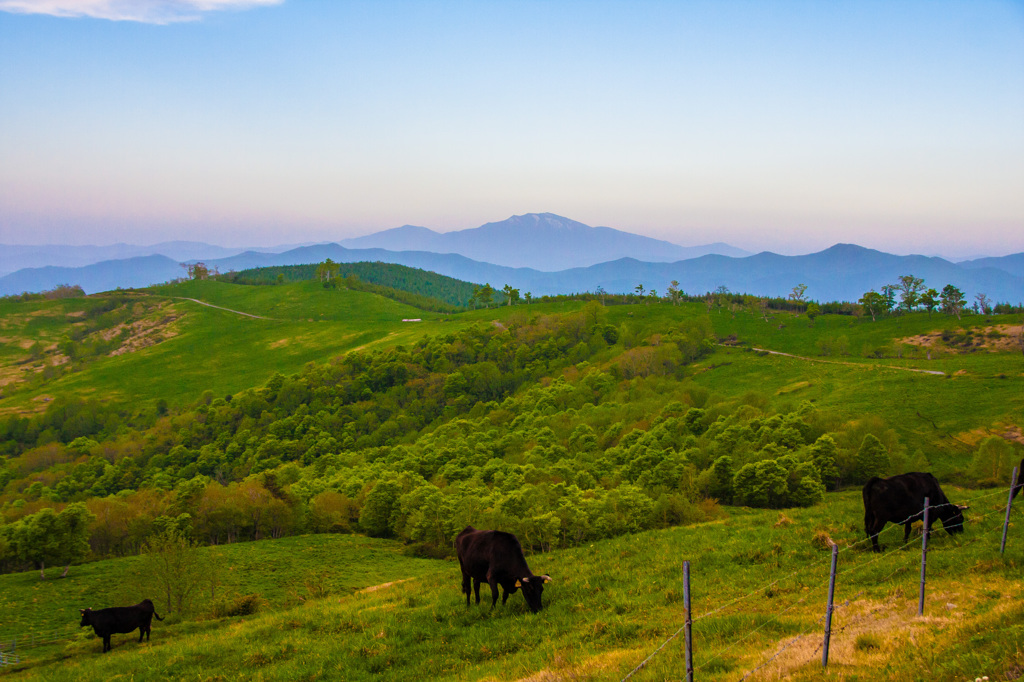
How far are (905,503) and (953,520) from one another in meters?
2.12

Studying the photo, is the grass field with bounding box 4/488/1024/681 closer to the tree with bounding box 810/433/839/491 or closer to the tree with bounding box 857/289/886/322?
the tree with bounding box 810/433/839/491

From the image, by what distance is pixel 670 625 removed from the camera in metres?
15.6

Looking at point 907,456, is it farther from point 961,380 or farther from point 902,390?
point 961,380

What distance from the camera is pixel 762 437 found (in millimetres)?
58094

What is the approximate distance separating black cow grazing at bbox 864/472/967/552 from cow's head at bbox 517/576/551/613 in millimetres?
12745

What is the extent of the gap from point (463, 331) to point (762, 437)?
13918 cm

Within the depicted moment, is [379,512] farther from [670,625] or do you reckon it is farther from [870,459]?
[670,625]

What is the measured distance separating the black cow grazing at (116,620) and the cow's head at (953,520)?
32992 millimetres

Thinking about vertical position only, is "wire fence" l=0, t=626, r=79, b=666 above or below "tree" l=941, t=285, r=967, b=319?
below

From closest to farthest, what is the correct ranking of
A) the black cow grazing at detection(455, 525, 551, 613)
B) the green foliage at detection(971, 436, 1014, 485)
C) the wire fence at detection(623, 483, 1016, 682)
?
1. the wire fence at detection(623, 483, 1016, 682)
2. the black cow grazing at detection(455, 525, 551, 613)
3. the green foliage at detection(971, 436, 1014, 485)

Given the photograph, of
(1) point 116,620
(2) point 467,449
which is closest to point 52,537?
(1) point 116,620

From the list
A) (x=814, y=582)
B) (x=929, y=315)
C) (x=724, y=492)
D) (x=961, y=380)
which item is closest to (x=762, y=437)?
(x=724, y=492)

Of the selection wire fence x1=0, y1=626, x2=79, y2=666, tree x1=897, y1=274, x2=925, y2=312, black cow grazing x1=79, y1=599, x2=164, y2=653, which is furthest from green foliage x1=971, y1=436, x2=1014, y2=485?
tree x1=897, y1=274, x2=925, y2=312

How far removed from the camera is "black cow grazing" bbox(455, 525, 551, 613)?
18.5 metres
